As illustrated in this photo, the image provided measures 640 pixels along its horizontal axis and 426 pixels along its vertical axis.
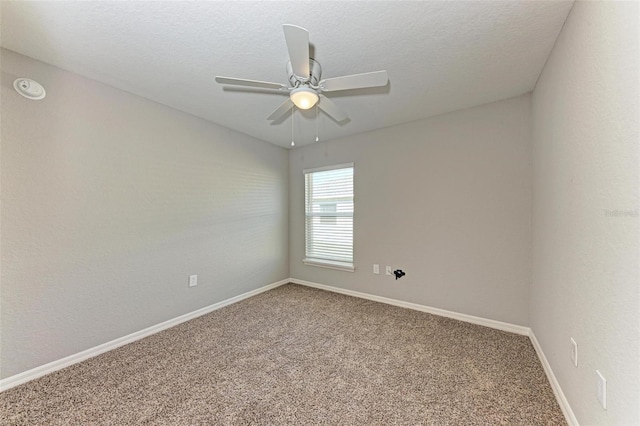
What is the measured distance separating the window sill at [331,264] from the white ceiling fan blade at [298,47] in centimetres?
265

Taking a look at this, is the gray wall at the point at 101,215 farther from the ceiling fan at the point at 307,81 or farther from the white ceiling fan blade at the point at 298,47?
the white ceiling fan blade at the point at 298,47

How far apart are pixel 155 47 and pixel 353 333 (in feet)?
9.51

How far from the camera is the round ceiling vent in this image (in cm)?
173

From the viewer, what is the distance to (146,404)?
5.03 feet

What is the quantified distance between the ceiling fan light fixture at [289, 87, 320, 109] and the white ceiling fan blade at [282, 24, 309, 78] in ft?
0.28

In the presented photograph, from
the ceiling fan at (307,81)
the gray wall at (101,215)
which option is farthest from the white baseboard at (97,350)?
the ceiling fan at (307,81)

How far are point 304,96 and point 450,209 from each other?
2097 millimetres

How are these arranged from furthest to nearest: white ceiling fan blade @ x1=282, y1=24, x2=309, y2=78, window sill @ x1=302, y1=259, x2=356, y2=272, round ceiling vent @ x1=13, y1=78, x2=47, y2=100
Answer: window sill @ x1=302, y1=259, x2=356, y2=272 → round ceiling vent @ x1=13, y1=78, x2=47, y2=100 → white ceiling fan blade @ x1=282, y1=24, x2=309, y2=78

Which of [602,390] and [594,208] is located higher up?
[594,208]

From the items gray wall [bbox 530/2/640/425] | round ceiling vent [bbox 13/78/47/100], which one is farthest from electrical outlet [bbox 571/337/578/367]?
round ceiling vent [bbox 13/78/47/100]

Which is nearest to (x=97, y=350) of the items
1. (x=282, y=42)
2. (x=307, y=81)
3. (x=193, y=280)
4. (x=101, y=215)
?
(x=193, y=280)

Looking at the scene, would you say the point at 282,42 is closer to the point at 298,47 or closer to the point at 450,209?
the point at 298,47

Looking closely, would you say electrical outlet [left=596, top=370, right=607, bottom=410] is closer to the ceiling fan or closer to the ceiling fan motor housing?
the ceiling fan

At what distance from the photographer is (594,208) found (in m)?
1.16
